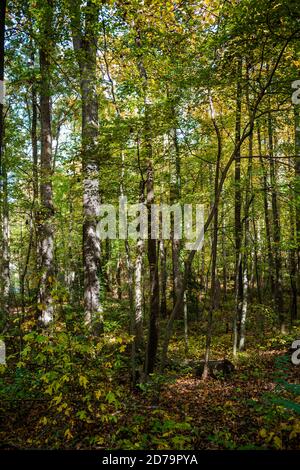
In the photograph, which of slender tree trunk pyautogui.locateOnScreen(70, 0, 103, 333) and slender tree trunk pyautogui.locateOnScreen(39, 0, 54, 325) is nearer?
slender tree trunk pyautogui.locateOnScreen(70, 0, 103, 333)

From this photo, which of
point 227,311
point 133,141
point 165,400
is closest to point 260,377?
point 165,400

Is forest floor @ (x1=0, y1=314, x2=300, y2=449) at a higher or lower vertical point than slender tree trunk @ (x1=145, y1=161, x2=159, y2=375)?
lower

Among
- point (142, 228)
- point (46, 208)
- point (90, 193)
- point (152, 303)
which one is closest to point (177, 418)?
point (152, 303)

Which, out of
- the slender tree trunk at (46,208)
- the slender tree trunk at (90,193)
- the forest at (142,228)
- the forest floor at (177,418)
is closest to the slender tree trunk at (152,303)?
the forest at (142,228)

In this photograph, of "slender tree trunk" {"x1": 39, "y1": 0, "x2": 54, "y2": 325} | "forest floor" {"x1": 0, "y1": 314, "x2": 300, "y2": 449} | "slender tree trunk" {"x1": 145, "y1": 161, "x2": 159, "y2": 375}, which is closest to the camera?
"forest floor" {"x1": 0, "y1": 314, "x2": 300, "y2": 449}

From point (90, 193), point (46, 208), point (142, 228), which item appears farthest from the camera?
point (46, 208)

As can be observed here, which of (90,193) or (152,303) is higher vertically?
(90,193)

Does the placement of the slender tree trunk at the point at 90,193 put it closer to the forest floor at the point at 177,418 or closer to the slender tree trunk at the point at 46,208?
the slender tree trunk at the point at 46,208

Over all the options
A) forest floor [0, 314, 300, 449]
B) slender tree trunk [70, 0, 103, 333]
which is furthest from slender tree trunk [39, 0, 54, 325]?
forest floor [0, 314, 300, 449]

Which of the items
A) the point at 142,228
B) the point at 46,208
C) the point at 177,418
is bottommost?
the point at 177,418

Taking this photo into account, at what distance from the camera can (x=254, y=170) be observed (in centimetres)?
1189

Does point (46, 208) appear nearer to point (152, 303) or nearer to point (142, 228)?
point (142, 228)

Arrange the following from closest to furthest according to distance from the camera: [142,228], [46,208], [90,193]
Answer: [90,193], [142,228], [46,208]

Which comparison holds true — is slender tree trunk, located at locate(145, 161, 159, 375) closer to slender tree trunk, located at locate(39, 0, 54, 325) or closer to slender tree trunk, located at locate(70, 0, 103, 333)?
slender tree trunk, located at locate(70, 0, 103, 333)
